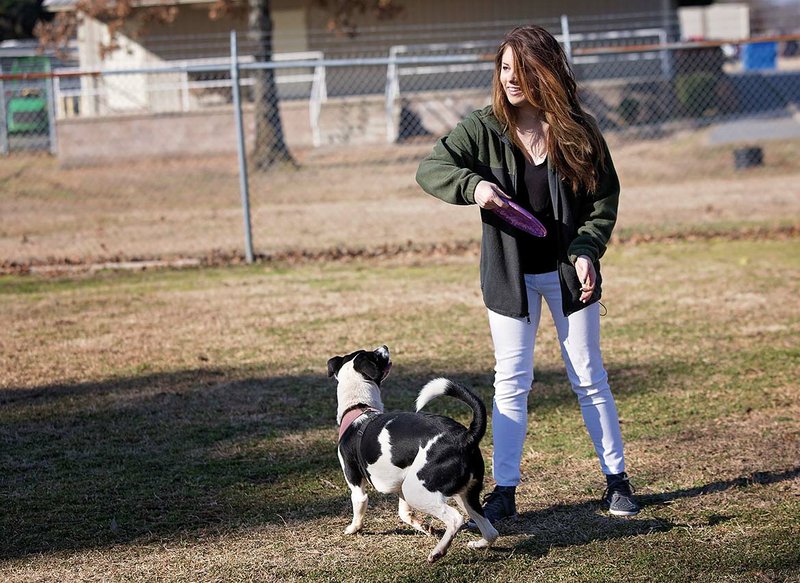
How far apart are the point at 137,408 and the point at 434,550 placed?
2.73 meters

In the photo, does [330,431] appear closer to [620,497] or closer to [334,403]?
[334,403]

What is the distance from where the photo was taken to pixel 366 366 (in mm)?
4039

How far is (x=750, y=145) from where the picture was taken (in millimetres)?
18594

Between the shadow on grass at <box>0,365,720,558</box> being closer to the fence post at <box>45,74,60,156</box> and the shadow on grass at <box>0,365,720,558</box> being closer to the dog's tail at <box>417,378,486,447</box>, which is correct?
the dog's tail at <box>417,378,486,447</box>

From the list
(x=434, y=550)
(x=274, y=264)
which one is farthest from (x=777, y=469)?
Answer: (x=274, y=264)

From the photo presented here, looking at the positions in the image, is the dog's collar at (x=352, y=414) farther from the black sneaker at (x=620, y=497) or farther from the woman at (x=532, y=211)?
the black sneaker at (x=620, y=497)

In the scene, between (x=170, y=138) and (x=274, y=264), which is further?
(x=170, y=138)

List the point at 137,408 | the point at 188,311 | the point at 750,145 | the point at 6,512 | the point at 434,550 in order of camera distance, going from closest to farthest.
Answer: the point at 434,550, the point at 6,512, the point at 137,408, the point at 188,311, the point at 750,145

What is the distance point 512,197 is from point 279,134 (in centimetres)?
1445

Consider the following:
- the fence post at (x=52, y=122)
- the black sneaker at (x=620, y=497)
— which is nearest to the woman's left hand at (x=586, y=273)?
the black sneaker at (x=620, y=497)

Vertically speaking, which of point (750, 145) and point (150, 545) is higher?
point (750, 145)

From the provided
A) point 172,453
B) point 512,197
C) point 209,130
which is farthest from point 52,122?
point 512,197

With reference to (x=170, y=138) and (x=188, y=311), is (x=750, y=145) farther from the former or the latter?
(x=188, y=311)

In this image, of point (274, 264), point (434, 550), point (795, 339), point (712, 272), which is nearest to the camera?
point (434, 550)
